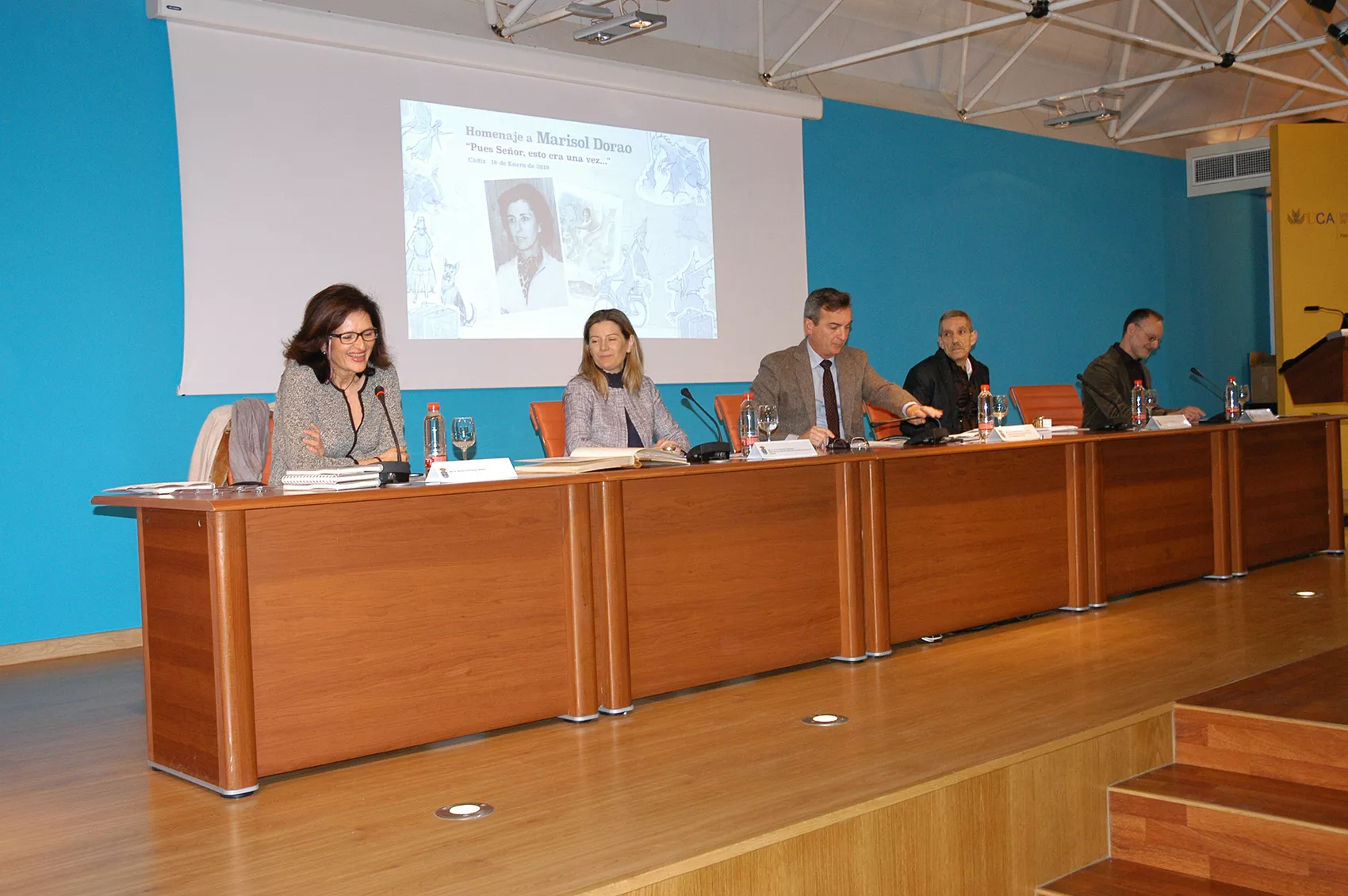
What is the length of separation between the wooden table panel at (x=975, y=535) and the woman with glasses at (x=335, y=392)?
156cm

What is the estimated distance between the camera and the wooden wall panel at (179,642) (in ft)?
8.36

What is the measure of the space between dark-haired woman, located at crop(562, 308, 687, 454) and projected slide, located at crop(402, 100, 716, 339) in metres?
1.74

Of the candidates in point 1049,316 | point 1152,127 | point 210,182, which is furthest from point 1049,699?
point 1152,127

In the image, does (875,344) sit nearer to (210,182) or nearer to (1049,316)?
(1049,316)

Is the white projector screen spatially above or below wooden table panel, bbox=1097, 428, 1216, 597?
above

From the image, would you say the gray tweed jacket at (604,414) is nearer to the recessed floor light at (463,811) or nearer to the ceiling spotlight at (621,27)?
the recessed floor light at (463,811)

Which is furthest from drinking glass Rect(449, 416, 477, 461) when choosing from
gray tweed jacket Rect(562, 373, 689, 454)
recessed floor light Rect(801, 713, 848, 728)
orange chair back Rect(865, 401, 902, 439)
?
orange chair back Rect(865, 401, 902, 439)

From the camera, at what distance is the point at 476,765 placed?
8.87 feet

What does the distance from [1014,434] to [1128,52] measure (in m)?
5.50

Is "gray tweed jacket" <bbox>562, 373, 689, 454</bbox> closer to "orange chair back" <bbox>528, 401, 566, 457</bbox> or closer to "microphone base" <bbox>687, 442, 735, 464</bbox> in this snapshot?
"orange chair back" <bbox>528, 401, 566, 457</bbox>

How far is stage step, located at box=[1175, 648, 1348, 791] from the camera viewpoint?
268 centimetres

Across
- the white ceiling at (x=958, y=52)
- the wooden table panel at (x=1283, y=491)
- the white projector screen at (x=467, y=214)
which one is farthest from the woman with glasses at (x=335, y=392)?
the wooden table panel at (x=1283, y=491)

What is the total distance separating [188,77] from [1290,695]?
4471 mm

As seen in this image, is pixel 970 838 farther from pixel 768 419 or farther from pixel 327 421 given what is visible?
pixel 327 421
